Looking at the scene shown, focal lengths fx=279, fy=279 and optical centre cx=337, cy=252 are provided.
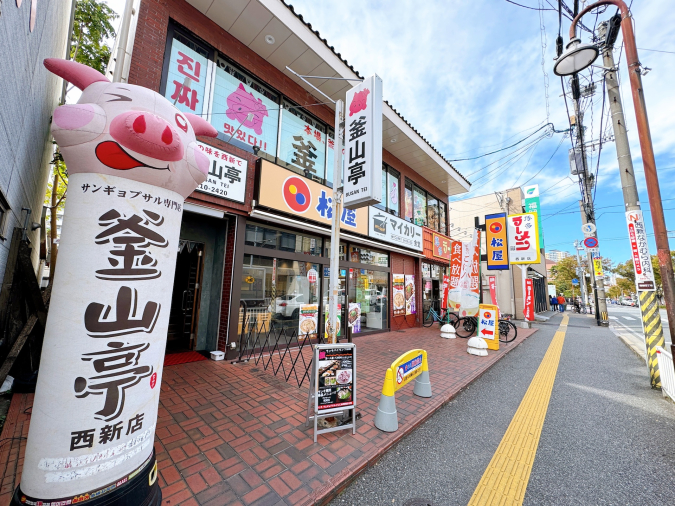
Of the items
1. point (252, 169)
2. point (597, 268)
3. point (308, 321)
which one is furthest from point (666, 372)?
point (597, 268)

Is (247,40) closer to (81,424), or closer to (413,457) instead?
(81,424)

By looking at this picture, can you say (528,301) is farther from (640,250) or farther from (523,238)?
(640,250)

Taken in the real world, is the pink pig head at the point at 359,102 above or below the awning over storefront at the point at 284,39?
below

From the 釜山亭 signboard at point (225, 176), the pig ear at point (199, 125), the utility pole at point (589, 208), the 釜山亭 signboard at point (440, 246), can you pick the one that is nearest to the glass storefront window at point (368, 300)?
the 釜山亭 signboard at point (440, 246)

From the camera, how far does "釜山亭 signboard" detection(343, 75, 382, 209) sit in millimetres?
4137

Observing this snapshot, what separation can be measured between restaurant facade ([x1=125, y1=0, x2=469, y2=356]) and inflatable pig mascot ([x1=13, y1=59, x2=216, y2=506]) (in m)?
3.41

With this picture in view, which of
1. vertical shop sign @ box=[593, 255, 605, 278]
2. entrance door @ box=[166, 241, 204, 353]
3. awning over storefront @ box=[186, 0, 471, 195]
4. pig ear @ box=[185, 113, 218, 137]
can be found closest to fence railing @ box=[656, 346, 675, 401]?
pig ear @ box=[185, 113, 218, 137]

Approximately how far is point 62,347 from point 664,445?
6.14m

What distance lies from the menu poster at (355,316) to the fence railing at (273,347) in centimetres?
179

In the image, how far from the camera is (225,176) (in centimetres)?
564

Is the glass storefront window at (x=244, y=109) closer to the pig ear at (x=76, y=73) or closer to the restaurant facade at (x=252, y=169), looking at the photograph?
the restaurant facade at (x=252, y=169)

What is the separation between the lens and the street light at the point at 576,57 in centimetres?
514

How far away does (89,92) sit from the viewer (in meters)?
2.06

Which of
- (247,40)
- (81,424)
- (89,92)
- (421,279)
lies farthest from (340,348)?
(421,279)
